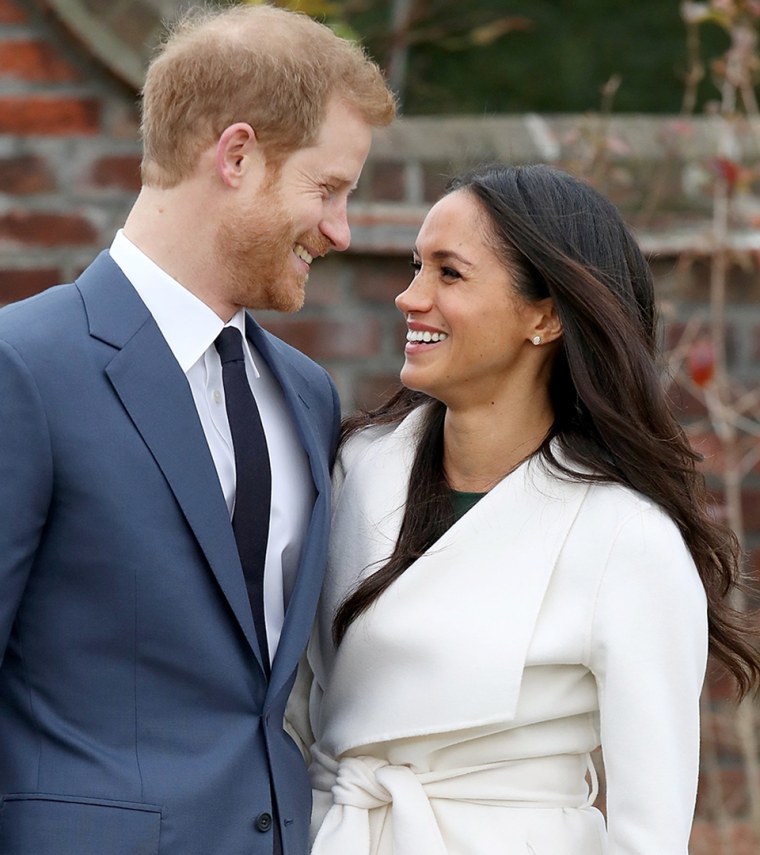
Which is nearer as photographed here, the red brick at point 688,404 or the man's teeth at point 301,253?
the man's teeth at point 301,253

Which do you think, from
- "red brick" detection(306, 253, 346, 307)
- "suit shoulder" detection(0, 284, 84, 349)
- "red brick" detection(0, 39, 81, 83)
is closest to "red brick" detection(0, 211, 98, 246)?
"red brick" detection(0, 39, 81, 83)

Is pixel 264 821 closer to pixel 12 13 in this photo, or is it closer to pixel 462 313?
pixel 462 313

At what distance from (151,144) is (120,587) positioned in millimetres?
788

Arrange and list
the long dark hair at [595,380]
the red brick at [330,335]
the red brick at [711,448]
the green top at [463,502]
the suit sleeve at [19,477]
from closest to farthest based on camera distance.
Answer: the suit sleeve at [19,477]
the long dark hair at [595,380]
the green top at [463,502]
the red brick at [330,335]
the red brick at [711,448]

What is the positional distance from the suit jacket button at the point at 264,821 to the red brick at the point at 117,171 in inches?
81.2

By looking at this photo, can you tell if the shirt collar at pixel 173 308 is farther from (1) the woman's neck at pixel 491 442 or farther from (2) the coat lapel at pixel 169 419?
(1) the woman's neck at pixel 491 442

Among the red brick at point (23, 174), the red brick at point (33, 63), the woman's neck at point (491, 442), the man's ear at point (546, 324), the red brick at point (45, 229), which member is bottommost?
the woman's neck at point (491, 442)

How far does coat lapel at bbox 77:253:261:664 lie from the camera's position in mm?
2486

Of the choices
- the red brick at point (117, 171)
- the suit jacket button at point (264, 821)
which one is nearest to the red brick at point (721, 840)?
the suit jacket button at point (264, 821)

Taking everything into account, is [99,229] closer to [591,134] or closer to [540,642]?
[591,134]

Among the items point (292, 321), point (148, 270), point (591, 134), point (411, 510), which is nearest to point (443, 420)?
point (411, 510)

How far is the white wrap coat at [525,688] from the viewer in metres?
2.66

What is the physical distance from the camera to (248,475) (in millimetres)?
2621

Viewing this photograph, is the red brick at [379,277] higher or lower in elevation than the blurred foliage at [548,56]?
lower
